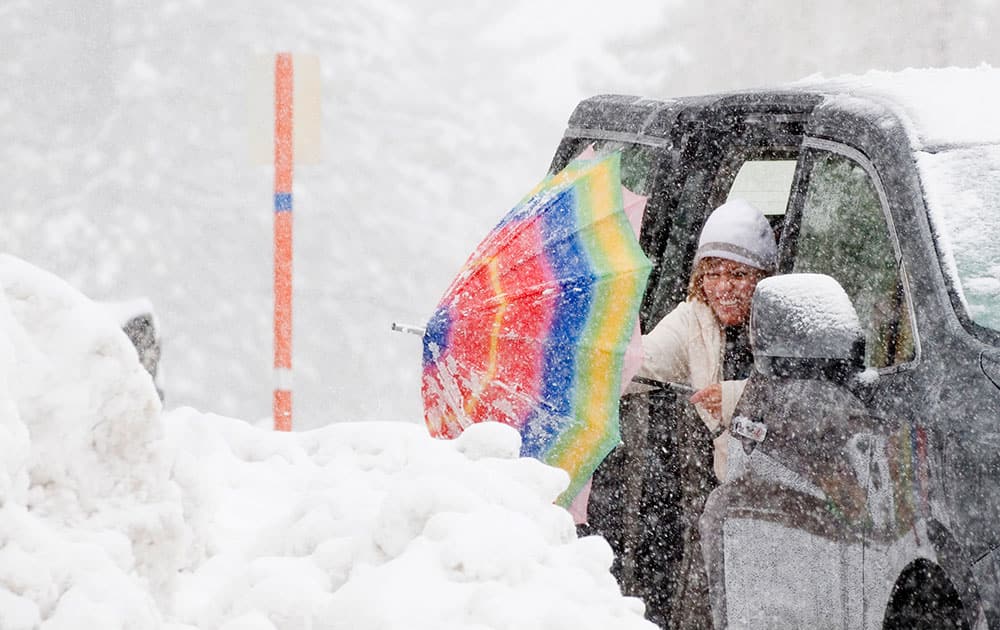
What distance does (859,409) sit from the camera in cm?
347

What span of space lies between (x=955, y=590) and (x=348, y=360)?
56.4 feet

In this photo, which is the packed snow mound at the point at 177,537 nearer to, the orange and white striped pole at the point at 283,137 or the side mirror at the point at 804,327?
the side mirror at the point at 804,327

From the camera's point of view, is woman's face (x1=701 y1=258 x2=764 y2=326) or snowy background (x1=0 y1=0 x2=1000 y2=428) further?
snowy background (x1=0 y1=0 x2=1000 y2=428)

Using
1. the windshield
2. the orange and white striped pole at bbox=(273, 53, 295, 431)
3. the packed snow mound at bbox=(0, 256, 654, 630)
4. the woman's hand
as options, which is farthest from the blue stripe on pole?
the packed snow mound at bbox=(0, 256, 654, 630)

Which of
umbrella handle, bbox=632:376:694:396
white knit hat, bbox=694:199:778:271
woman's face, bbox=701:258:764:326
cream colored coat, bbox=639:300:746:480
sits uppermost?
white knit hat, bbox=694:199:778:271

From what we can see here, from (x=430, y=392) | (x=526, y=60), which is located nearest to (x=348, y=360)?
(x=526, y=60)

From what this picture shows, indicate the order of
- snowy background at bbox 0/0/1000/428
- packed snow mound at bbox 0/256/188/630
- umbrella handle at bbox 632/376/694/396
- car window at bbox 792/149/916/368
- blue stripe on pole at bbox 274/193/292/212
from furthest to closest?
snowy background at bbox 0/0/1000/428 → blue stripe on pole at bbox 274/193/292/212 → umbrella handle at bbox 632/376/694/396 → car window at bbox 792/149/916/368 → packed snow mound at bbox 0/256/188/630

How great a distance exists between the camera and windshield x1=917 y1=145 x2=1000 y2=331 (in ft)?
10.9

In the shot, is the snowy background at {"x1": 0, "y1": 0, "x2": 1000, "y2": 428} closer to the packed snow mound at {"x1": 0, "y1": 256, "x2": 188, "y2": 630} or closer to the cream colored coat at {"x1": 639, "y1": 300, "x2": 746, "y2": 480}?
the cream colored coat at {"x1": 639, "y1": 300, "x2": 746, "y2": 480}

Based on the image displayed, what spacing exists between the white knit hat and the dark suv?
121 mm

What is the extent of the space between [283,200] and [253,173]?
12.9m

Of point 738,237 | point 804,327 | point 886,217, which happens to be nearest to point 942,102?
point 886,217

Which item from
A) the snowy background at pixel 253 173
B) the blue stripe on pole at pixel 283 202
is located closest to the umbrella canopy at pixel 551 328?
the blue stripe on pole at pixel 283 202

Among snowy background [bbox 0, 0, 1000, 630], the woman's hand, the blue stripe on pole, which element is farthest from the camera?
the blue stripe on pole
